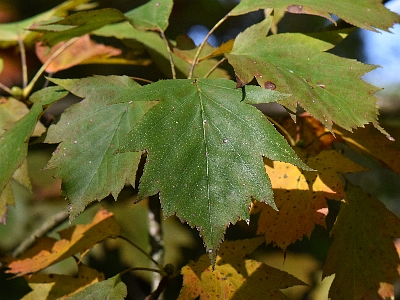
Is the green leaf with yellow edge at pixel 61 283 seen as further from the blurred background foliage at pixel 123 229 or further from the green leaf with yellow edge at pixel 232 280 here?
the blurred background foliage at pixel 123 229

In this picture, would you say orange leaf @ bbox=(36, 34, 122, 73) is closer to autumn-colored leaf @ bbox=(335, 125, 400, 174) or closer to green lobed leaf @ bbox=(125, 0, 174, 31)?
green lobed leaf @ bbox=(125, 0, 174, 31)

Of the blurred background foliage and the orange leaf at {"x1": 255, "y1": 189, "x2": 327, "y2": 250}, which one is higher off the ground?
the orange leaf at {"x1": 255, "y1": 189, "x2": 327, "y2": 250}

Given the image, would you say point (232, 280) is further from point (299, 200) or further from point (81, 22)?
point (81, 22)

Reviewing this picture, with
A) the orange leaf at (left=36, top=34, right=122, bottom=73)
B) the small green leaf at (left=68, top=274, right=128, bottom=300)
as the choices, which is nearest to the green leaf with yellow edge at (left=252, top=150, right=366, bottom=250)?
the small green leaf at (left=68, top=274, right=128, bottom=300)

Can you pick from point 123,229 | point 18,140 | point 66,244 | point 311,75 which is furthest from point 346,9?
point 123,229

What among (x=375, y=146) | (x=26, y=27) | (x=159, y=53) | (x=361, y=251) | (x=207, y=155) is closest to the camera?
(x=207, y=155)
